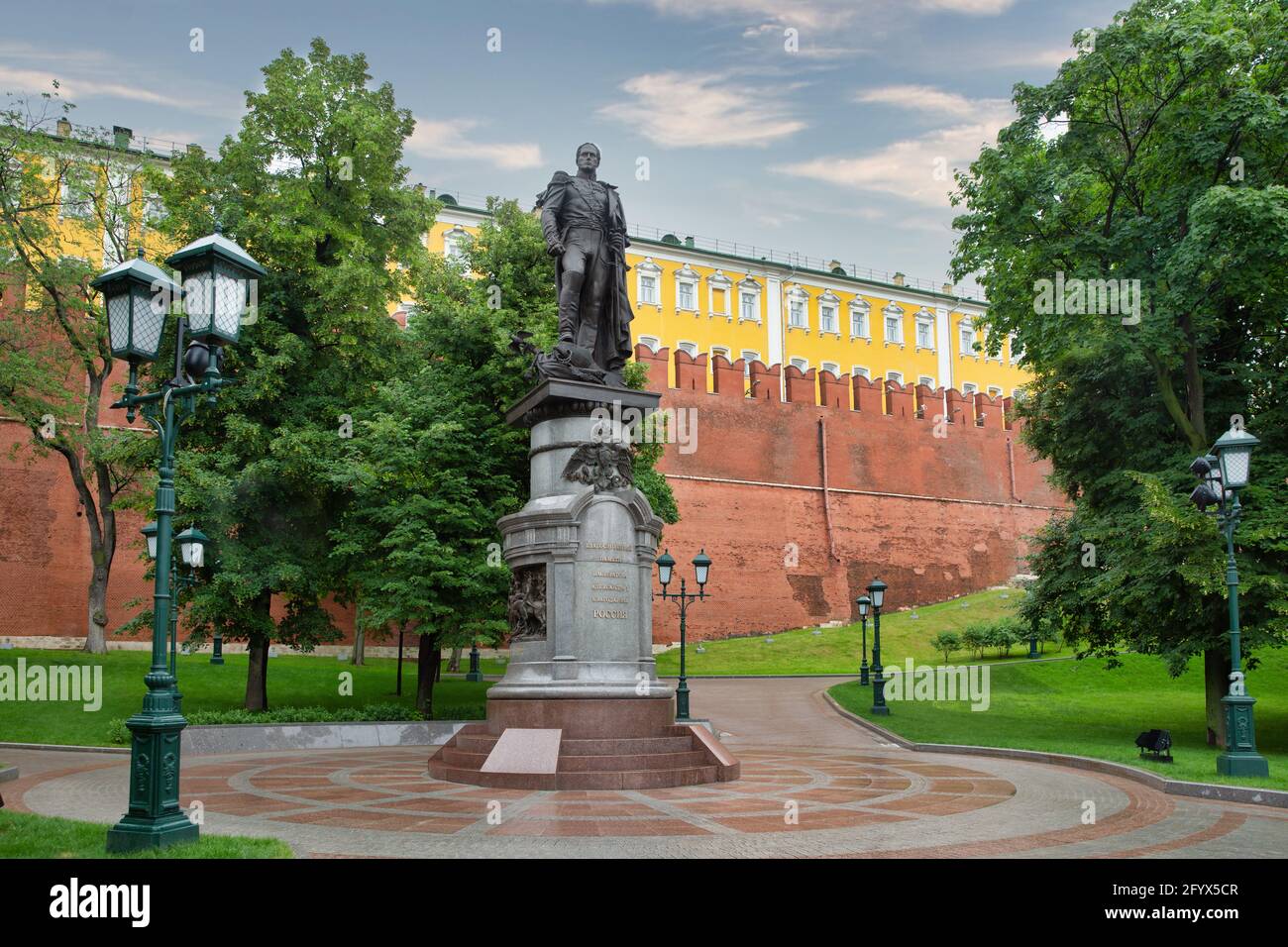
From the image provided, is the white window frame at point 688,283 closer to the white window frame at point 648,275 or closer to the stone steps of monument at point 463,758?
the white window frame at point 648,275

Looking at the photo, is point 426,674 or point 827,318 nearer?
point 426,674

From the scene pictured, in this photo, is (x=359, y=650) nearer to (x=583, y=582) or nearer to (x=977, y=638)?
(x=977, y=638)

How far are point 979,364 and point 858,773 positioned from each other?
62.2 m

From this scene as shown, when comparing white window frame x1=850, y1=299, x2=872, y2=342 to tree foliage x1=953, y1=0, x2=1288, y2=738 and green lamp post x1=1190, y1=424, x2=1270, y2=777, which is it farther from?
green lamp post x1=1190, y1=424, x2=1270, y2=777

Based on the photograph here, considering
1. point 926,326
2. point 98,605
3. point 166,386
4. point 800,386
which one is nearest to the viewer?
point 166,386

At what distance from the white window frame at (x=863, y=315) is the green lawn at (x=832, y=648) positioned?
69.3ft

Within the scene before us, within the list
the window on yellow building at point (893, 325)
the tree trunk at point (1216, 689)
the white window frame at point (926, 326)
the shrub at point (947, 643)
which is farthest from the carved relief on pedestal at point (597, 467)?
the white window frame at point (926, 326)

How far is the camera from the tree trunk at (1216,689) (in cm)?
1931

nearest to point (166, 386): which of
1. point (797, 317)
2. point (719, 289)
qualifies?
point (719, 289)

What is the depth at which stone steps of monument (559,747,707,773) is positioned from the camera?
39.3 ft

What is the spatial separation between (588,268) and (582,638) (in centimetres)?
506

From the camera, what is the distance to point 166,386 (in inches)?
354

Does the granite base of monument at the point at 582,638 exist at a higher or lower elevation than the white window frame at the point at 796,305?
lower
